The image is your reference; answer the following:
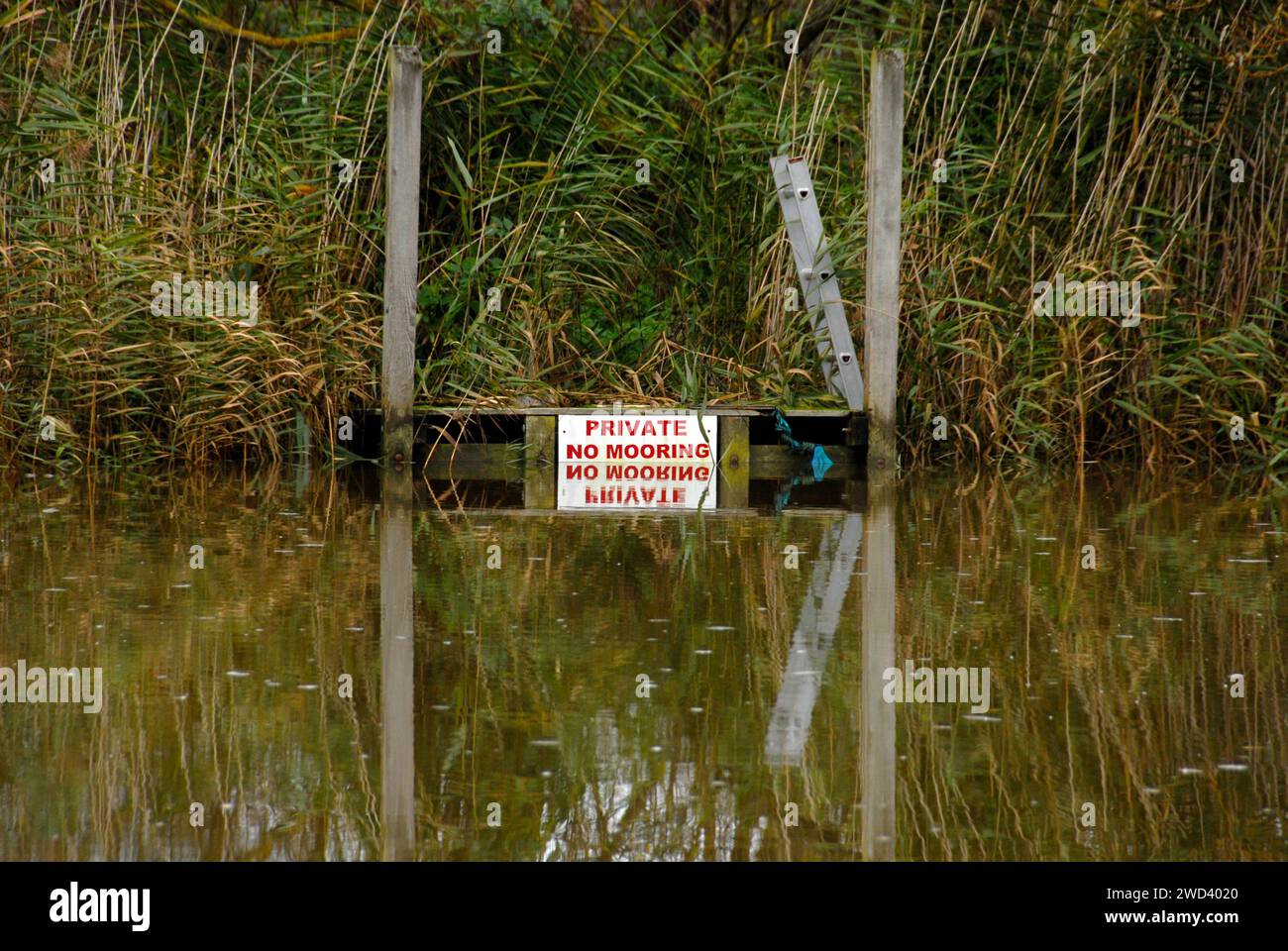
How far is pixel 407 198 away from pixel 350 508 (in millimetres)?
2099

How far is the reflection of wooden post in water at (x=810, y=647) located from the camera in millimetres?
3475

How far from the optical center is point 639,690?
12.6 feet

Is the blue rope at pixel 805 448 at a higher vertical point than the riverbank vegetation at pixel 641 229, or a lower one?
lower

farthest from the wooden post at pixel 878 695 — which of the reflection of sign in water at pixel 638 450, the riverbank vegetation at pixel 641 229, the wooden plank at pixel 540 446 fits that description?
the riverbank vegetation at pixel 641 229

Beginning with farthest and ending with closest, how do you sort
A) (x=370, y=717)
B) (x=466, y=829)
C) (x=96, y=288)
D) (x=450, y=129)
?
(x=450, y=129), (x=96, y=288), (x=370, y=717), (x=466, y=829)

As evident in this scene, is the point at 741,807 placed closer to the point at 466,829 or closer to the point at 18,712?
the point at 466,829

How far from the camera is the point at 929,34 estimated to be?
31.4ft

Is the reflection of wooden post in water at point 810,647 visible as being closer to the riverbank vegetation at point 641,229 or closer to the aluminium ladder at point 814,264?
the aluminium ladder at point 814,264

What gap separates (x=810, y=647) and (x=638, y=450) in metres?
4.14

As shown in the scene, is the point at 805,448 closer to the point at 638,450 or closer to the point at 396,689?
the point at 638,450

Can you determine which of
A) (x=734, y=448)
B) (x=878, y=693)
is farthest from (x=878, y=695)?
(x=734, y=448)

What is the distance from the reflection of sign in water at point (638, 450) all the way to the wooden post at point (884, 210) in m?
0.87

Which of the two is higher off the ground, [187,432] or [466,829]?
[187,432]

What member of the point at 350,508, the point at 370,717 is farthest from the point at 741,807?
the point at 350,508
